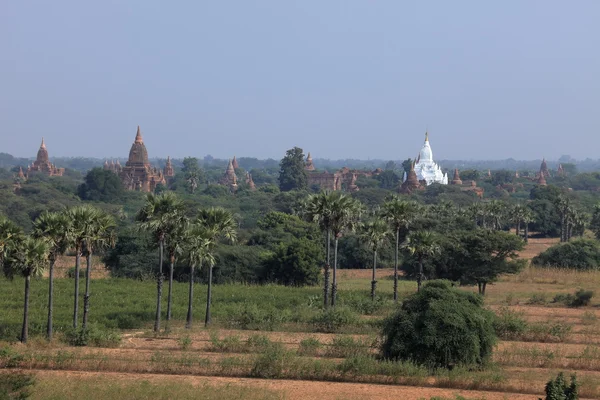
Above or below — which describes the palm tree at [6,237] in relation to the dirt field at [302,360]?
above

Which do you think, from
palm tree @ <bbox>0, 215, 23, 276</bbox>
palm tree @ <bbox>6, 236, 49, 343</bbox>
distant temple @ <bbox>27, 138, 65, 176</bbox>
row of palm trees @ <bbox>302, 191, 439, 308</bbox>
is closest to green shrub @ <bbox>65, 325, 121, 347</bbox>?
palm tree @ <bbox>6, 236, 49, 343</bbox>

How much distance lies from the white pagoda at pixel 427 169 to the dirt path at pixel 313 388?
4772 inches

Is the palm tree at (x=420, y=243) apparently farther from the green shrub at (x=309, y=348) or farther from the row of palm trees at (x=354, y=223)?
the green shrub at (x=309, y=348)

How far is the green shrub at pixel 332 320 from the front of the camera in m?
32.9

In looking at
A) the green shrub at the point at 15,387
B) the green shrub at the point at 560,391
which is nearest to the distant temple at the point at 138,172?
the green shrub at the point at 15,387

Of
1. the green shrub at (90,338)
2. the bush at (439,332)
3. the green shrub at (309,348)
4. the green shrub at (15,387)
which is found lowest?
the green shrub at (90,338)

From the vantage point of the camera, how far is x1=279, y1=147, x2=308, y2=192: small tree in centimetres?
14338

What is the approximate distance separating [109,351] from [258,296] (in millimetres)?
13509

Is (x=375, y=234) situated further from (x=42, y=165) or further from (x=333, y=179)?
(x=42, y=165)

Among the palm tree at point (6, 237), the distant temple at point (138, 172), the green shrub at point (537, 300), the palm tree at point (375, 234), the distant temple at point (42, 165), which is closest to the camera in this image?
the palm tree at point (6, 237)

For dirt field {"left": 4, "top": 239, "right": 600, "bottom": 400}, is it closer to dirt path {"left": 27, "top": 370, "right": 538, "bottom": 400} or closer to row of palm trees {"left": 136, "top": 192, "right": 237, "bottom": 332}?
dirt path {"left": 27, "top": 370, "right": 538, "bottom": 400}

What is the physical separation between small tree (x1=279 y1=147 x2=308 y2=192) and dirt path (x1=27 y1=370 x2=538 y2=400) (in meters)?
118

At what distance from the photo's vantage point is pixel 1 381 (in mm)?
19906

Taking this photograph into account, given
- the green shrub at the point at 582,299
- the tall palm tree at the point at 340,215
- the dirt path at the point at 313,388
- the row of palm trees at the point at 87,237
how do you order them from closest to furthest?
the dirt path at the point at 313,388 < the row of palm trees at the point at 87,237 < the tall palm tree at the point at 340,215 < the green shrub at the point at 582,299
